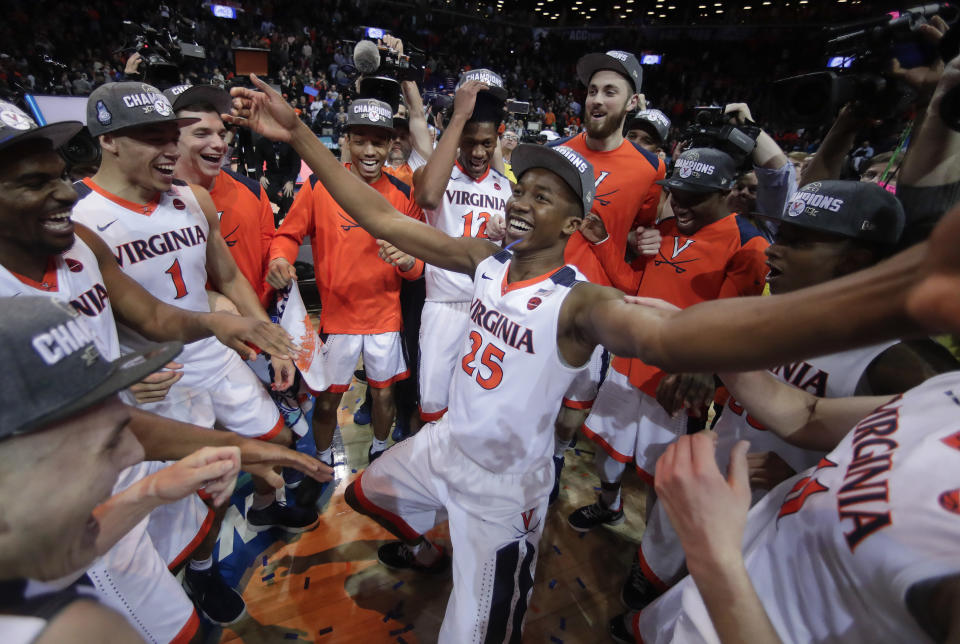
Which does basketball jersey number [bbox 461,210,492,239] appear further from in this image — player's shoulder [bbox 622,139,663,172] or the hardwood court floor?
the hardwood court floor

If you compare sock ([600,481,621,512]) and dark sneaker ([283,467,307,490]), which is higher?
sock ([600,481,621,512])

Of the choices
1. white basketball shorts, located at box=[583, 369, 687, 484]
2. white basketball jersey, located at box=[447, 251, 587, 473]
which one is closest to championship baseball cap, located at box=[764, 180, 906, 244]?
white basketball jersey, located at box=[447, 251, 587, 473]

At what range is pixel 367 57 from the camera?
12.8 ft

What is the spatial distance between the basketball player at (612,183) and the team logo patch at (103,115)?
9.71ft

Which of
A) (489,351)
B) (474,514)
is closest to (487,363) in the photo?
(489,351)

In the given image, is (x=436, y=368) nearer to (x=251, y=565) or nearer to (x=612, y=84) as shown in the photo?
(x=251, y=565)

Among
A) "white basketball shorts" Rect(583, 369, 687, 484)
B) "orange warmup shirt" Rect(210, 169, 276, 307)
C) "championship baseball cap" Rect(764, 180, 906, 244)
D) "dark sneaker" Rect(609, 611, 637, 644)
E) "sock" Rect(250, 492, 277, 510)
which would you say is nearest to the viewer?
"championship baseball cap" Rect(764, 180, 906, 244)

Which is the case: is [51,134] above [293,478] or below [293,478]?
above

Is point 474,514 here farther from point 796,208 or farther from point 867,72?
point 867,72

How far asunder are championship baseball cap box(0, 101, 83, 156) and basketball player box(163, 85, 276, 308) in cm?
118

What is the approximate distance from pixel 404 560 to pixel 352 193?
7.73 ft

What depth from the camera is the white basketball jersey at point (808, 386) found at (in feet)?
6.16

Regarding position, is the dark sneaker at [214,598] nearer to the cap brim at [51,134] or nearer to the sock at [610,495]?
the cap brim at [51,134]

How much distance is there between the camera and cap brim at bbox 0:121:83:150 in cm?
184
